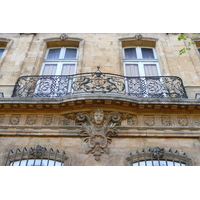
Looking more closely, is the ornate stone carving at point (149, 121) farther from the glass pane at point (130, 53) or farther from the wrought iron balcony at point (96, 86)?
the glass pane at point (130, 53)

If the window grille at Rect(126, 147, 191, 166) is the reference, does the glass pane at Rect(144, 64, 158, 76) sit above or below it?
above

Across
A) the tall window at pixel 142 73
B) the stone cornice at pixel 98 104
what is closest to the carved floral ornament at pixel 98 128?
the stone cornice at pixel 98 104

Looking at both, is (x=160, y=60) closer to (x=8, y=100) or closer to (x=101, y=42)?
(x=101, y=42)

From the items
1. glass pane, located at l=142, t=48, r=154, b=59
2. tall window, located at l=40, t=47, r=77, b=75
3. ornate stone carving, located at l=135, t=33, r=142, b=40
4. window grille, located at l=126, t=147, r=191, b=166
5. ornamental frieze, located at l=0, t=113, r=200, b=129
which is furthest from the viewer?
ornate stone carving, located at l=135, t=33, r=142, b=40

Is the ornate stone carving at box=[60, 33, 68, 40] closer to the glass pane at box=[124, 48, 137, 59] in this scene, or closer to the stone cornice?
the glass pane at box=[124, 48, 137, 59]

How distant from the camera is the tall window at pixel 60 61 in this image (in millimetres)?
6832

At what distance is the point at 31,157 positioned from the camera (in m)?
4.45

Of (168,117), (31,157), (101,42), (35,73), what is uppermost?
(101,42)

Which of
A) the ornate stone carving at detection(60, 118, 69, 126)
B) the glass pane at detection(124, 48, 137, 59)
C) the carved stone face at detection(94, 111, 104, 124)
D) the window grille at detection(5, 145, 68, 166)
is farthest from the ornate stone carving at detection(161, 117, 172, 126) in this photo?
the glass pane at detection(124, 48, 137, 59)

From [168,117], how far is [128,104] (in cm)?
107

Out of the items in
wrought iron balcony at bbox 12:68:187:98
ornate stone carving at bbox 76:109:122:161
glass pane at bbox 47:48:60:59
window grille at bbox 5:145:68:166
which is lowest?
window grille at bbox 5:145:68:166

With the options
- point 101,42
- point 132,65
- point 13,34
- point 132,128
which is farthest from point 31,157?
point 13,34

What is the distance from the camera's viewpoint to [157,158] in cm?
443

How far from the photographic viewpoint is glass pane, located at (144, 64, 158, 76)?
6688 mm
